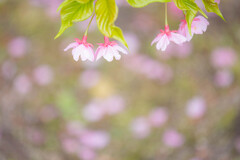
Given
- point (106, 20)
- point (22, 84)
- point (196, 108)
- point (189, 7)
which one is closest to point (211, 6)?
point (189, 7)

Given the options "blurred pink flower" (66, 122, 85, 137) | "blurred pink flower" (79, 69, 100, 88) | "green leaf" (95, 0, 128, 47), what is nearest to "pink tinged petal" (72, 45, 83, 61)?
"green leaf" (95, 0, 128, 47)

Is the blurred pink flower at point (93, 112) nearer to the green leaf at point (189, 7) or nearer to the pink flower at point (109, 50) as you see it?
the pink flower at point (109, 50)

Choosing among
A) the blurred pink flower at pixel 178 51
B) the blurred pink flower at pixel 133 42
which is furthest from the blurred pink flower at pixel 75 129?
the blurred pink flower at pixel 178 51

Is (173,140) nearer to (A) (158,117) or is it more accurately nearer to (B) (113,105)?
(A) (158,117)

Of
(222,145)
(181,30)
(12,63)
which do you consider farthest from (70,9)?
(12,63)

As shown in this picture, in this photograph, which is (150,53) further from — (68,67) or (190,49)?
(68,67)

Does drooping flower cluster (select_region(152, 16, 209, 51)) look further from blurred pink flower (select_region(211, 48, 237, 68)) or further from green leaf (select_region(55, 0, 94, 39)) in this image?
blurred pink flower (select_region(211, 48, 237, 68))

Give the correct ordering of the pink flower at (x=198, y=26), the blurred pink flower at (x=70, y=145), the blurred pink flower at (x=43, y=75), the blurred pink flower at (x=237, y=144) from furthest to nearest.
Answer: the blurred pink flower at (x=43, y=75), the blurred pink flower at (x=70, y=145), the blurred pink flower at (x=237, y=144), the pink flower at (x=198, y=26)
